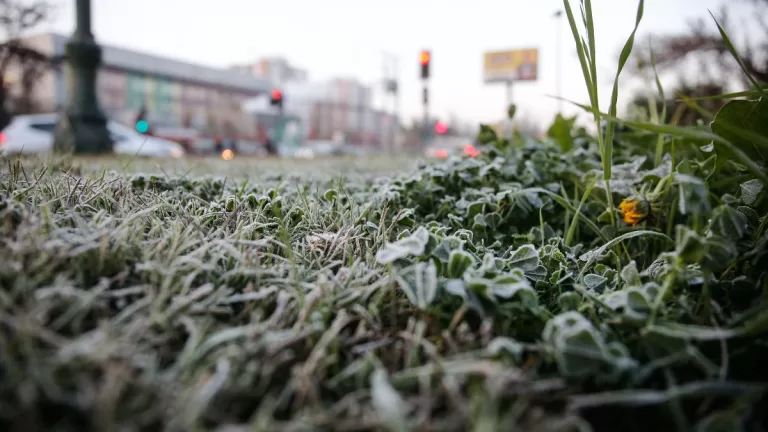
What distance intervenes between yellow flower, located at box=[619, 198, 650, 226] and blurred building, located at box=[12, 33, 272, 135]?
45.1 m

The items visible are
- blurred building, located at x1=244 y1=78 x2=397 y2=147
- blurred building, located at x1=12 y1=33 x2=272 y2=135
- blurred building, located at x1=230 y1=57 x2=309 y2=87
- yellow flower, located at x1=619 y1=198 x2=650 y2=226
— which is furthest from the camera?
blurred building, located at x1=230 y1=57 x2=309 y2=87

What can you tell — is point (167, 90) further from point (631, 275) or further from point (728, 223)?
point (728, 223)

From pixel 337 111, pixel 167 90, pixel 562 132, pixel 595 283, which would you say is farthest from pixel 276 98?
pixel 337 111

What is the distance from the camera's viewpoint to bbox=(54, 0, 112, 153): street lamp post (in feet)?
21.8

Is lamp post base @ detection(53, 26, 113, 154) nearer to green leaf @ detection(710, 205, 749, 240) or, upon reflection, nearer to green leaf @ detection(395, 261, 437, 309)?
green leaf @ detection(395, 261, 437, 309)

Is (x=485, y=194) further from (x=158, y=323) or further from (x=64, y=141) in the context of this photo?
(x=64, y=141)

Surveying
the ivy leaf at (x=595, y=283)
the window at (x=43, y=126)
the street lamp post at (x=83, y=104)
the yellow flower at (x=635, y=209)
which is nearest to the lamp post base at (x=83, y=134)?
the street lamp post at (x=83, y=104)

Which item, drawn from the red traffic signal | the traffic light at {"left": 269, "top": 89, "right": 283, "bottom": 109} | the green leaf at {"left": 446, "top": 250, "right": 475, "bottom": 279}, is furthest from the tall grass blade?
the traffic light at {"left": 269, "top": 89, "right": 283, "bottom": 109}

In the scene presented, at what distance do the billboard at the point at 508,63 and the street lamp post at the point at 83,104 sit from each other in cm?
2893

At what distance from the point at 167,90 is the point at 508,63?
33.9 m

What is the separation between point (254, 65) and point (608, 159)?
8910 centimetres

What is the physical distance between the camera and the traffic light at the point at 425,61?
52.5ft

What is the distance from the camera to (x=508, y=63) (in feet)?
118

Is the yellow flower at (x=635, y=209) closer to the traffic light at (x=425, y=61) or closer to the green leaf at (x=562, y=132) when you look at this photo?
the green leaf at (x=562, y=132)
